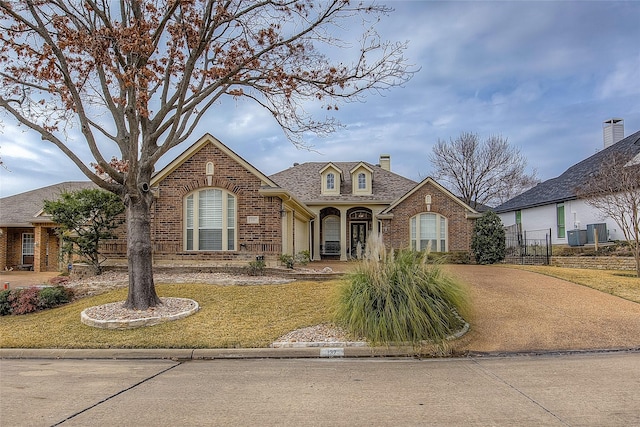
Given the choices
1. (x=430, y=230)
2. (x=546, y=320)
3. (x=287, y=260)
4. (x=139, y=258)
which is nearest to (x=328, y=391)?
(x=546, y=320)

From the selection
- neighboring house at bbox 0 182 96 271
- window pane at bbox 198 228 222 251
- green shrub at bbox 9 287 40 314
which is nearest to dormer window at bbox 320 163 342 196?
window pane at bbox 198 228 222 251

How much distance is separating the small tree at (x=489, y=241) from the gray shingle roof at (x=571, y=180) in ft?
13.2

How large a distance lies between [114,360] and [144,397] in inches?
100

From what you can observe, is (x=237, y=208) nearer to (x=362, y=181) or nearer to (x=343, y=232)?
(x=343, y=232)

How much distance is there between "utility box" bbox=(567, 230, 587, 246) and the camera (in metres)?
20.3

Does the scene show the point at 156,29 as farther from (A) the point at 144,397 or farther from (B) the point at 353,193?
(B) the point at 353,193

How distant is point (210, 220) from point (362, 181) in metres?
11.6

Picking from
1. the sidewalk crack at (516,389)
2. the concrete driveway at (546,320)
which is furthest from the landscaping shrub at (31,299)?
the sidewalk crack at (516,389)

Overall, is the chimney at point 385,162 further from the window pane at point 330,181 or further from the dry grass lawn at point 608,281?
the dry grass lawn at point 608,281

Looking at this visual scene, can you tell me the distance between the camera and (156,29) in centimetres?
1012

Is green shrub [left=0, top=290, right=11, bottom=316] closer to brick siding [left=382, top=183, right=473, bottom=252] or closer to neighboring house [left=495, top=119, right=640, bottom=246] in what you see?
brick siding [left=382, top=183, right=473, bottom=252]

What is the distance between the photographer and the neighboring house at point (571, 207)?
20123mm

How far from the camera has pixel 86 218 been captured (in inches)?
574

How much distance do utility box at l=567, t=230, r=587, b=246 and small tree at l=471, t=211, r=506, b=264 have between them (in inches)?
125
